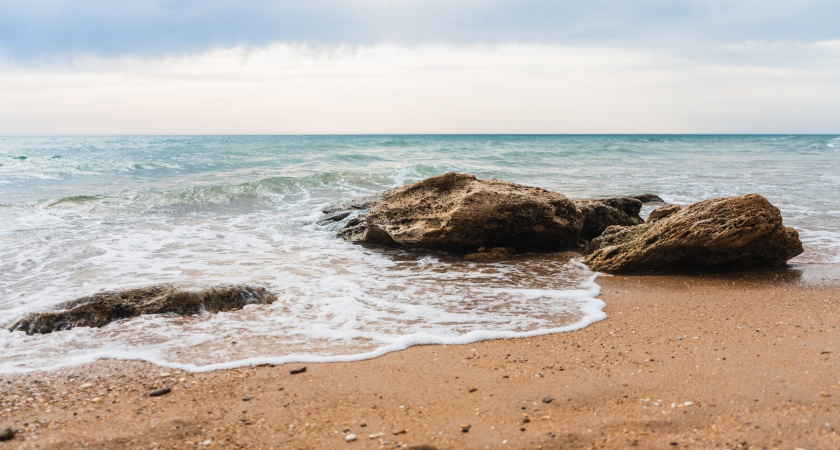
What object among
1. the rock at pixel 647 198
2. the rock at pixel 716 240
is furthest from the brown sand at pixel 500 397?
the rock at pixel 647 198

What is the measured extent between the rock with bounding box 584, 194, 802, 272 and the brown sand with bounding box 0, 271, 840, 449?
5.62 feet

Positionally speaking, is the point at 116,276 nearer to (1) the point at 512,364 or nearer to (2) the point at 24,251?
(2) the point at 24,251

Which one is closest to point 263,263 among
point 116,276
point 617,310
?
point 116,276

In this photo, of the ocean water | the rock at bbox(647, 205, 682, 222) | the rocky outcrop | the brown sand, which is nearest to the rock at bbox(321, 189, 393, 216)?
the rocky outcrop

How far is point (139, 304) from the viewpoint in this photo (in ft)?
16.1

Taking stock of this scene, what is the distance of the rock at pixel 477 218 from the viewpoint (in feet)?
24.2

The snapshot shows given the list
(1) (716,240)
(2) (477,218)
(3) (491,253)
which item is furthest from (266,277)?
(1) (716,240)

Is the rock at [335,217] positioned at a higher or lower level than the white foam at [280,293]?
higher

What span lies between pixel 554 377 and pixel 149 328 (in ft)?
10.5

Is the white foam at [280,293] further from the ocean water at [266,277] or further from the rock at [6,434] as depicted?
the rock at [6,434]

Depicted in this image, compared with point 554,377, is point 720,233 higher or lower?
higher

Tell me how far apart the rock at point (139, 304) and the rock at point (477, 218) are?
279 cm

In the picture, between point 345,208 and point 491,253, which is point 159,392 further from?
point 345,208

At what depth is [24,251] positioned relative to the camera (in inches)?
301
